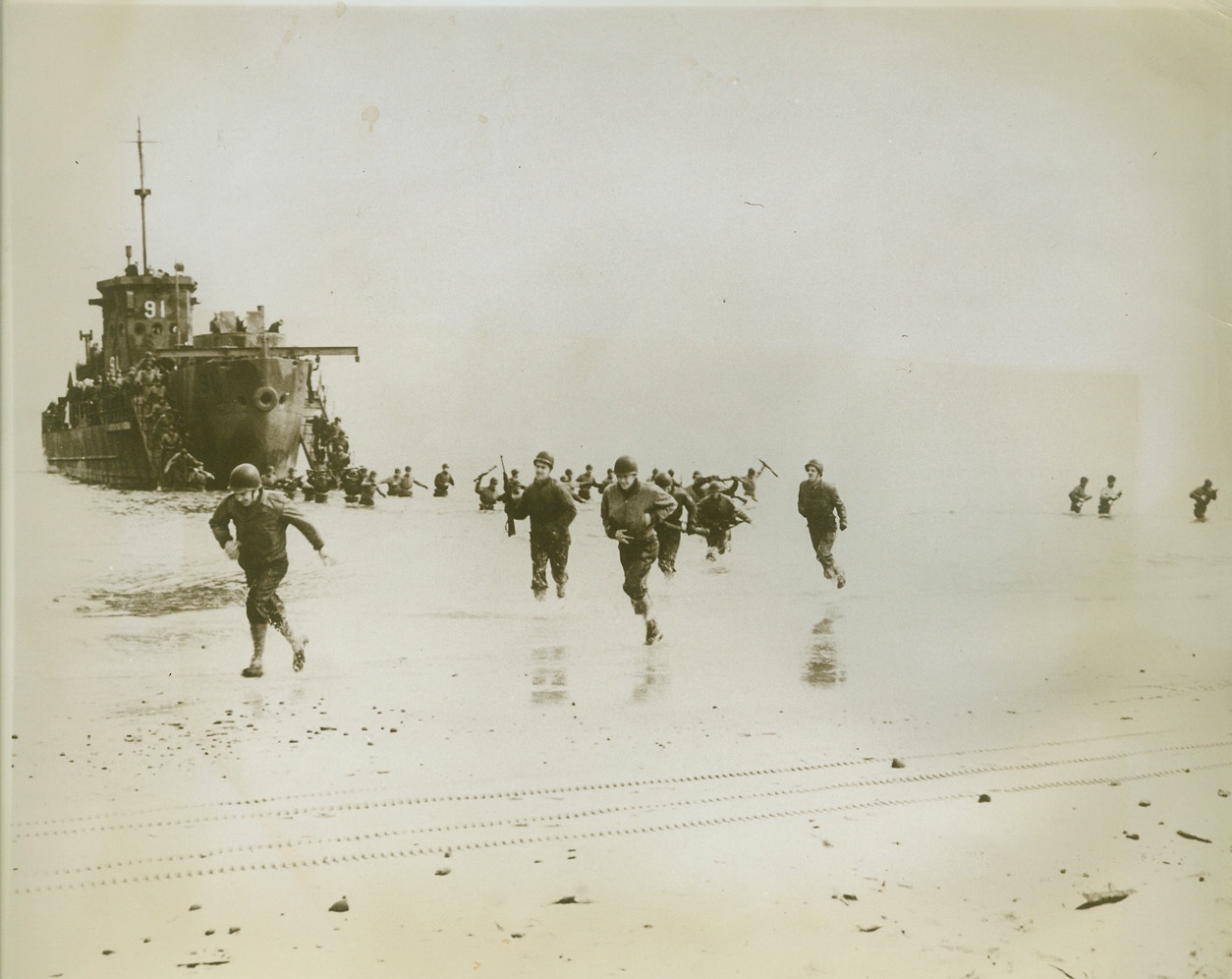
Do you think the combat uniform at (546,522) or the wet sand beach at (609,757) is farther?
the combat uniform at (546,522)

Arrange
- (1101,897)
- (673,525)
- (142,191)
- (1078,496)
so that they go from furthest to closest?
(1078,496)
(673,525)
(1101,897)
(142,191)

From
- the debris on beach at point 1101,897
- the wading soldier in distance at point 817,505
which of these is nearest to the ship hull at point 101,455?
the wading soldier in distance at point 817,505

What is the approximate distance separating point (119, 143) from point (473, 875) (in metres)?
1.87

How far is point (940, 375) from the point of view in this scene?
2789 millimetres

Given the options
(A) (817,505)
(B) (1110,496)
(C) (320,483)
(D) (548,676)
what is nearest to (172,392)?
(C) (320,483)

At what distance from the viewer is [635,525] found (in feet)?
8.84

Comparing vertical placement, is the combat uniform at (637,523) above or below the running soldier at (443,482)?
below

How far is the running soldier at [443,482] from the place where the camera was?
8.38ft

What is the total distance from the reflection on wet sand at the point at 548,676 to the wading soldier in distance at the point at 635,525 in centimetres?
24

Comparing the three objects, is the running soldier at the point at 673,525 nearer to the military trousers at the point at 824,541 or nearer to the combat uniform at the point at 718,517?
the combat uniform at the point at 718,517

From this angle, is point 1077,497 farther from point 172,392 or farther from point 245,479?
point 172,392

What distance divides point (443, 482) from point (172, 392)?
696 millimetres

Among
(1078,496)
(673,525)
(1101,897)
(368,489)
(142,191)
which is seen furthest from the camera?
(1078,496)

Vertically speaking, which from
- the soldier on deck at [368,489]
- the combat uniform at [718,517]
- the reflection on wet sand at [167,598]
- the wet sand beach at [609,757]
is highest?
the soldier on deck at [368,489]
